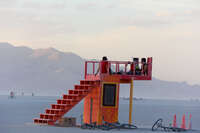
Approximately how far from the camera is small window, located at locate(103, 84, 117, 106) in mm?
48719

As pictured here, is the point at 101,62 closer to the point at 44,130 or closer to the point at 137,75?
the point at 137,75

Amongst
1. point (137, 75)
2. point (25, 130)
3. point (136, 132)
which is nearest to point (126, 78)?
point (137, 75)

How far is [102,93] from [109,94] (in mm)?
522

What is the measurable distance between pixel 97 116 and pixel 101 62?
3905 mm

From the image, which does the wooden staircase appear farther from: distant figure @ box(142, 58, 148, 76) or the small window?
distant figure @ box(142, 58, 148, 76)

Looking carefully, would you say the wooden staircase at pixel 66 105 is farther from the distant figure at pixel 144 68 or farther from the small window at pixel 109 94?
the distant figure at pixel 144 68

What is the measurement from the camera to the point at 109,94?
48.8 meters

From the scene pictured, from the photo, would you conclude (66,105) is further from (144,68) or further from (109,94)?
(144,68)

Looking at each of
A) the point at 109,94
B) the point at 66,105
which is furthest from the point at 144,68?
the point at 66,105

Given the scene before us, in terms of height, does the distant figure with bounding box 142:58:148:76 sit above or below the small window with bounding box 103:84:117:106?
above

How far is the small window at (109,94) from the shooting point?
48.7m

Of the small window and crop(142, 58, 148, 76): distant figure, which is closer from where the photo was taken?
the small window

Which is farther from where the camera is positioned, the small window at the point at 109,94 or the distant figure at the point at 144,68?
the distant figure at the point at 144,68

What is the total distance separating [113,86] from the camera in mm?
49031
